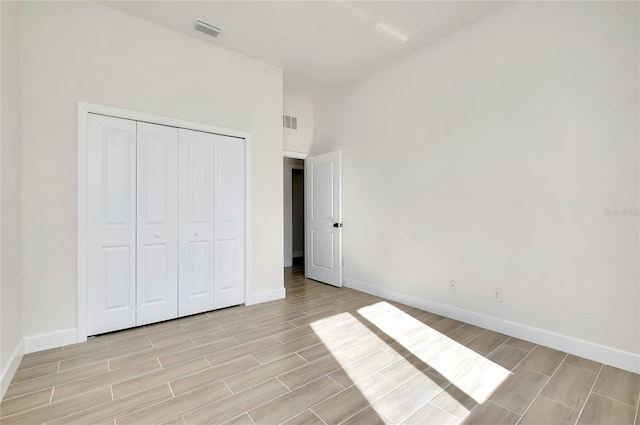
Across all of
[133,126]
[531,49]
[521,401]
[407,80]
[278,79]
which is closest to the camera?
[521,401]

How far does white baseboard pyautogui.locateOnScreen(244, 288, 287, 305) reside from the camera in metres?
3.83

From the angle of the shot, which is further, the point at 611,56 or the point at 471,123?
the point at 471,123

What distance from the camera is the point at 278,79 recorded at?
4.13m

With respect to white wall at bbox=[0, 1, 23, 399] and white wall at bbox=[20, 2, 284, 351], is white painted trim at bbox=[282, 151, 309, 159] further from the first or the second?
white wall at bbox=[0, 1, 23, 399]

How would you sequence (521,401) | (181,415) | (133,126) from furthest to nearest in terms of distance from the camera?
(133,126) → (521,401) → (181,415)

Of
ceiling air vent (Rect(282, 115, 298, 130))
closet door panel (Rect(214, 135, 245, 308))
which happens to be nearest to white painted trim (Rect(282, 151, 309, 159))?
ceiling air vent (Rect(282, 115, 298, 130))

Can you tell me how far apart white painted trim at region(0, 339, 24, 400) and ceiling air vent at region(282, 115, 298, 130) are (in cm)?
412

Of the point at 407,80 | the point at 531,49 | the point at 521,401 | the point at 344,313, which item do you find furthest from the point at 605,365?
the point at 407,80

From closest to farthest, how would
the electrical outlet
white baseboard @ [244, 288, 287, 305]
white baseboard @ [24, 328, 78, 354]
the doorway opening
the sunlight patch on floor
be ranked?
the sunlight patch on floor
white baseboard @ [24, 328, 78, 354]
the electrical outlet
white baseboard @ [244, 288, 287, 305]
the doorway opening

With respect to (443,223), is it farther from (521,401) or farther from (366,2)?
(366,2)

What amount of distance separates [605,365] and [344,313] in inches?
89.7

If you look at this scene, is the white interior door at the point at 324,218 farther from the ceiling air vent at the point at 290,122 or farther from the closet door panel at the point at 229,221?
the closet door panel at the point at 229,221

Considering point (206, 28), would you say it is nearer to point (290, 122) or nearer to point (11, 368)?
point (290, 122)

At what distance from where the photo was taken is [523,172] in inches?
110
